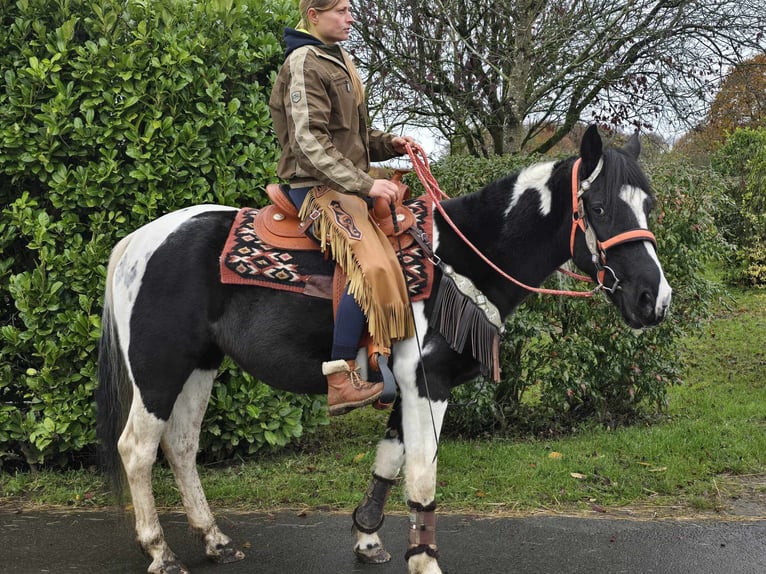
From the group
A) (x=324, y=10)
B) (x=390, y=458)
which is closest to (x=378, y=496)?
(x=390, y=458)

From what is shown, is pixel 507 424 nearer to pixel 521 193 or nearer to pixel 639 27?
pixel 521 193

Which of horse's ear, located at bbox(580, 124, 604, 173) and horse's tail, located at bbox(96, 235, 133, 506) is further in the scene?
horse's tail, located at bbox(96, 235, 133, 506)

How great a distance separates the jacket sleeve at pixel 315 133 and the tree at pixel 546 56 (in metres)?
6.91

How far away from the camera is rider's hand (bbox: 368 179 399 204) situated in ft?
11.1

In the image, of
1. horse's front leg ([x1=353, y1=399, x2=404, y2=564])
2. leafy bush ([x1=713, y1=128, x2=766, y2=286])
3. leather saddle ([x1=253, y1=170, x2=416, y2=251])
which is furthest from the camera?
leafy bush ([x1=713, y1=128, x2=766, y2=286])

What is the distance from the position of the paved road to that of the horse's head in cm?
147

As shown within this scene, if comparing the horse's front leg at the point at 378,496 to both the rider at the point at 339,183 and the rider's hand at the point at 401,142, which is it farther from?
the rider's hand at the point at 401,142

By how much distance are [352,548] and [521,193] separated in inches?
88.6

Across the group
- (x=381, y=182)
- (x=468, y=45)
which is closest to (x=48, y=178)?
(x=381, y=182)

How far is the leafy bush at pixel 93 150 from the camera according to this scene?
5.04 metres

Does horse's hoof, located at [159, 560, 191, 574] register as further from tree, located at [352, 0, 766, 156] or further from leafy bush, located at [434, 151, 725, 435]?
tree, located at [352, 0, 766, 156]

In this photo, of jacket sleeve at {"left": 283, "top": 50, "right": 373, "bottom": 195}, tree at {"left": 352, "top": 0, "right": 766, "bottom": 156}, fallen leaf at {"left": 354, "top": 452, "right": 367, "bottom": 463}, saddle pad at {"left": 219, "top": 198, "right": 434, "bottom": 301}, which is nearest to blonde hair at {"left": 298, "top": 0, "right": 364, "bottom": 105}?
jacket sleeve at {"left": 283, "top": 50, "right": 373, "bottom": 195}

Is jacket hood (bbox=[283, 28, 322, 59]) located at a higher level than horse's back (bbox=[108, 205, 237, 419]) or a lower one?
higher

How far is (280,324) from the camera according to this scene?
3.68 meters
